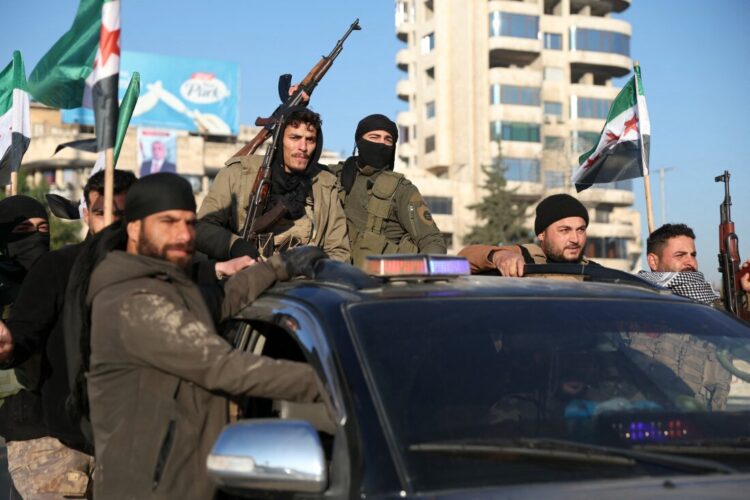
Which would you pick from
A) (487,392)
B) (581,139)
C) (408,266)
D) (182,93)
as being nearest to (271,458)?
(487,392)

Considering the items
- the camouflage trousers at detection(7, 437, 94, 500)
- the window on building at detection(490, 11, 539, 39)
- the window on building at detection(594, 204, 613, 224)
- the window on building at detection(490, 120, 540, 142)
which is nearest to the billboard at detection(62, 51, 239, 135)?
the window on building at detection(490, 11, 539, 39)

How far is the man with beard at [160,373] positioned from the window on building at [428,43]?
7844 centimetres

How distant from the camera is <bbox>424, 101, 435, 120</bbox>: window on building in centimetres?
8062

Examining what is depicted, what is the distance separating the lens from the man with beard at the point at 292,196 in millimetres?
5504

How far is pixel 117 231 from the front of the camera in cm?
389

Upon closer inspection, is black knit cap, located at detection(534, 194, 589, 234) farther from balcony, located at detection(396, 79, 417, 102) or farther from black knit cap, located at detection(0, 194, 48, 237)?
balcony, located at detection(396, 79, 417, 102)

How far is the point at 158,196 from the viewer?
3.59 meters

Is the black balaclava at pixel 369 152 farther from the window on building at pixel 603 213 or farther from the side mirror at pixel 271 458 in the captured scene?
the window on building at pixel 603 213

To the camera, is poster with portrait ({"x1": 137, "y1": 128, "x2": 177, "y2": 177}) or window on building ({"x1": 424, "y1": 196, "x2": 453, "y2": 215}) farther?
window on building ({"x1": 424, "y1": 196, "x2": 453, "y2": 215})

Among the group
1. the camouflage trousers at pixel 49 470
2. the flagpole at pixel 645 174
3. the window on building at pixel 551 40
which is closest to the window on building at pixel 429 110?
the window on building at pixel 551 40

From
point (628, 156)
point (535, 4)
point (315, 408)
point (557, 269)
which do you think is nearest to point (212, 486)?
point (315, 408)

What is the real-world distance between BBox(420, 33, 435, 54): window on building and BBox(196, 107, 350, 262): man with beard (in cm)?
7624

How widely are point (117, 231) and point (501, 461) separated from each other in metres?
1.73

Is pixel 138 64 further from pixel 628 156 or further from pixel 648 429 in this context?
pixel 648 429
